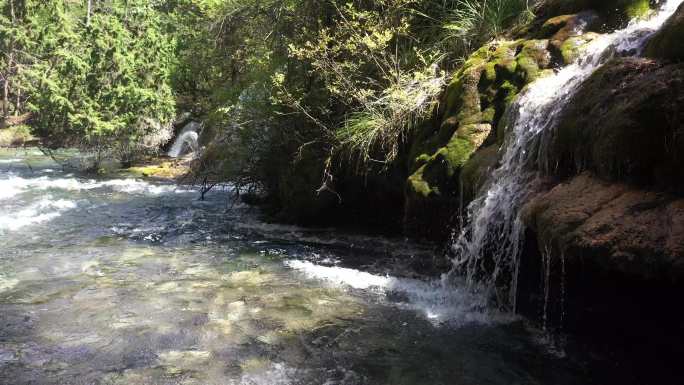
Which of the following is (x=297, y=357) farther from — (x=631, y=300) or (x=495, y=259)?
(x=631, y=300)

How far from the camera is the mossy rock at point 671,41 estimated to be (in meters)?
4.31

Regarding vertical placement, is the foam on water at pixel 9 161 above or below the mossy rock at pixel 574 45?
below

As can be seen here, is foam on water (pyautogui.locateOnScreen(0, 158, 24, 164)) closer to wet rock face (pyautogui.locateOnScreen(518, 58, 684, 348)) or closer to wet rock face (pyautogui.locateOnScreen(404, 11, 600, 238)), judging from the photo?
wet rock face (pyautogui.locateOnScreen(404, 11, 600, 238))

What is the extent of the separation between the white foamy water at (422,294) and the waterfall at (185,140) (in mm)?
14154

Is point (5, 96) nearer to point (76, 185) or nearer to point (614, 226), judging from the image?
point (76, 185)

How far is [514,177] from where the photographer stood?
17.6 ft

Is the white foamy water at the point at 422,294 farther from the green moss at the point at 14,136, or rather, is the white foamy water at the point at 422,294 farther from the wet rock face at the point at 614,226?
the green moss at the point at 14,136

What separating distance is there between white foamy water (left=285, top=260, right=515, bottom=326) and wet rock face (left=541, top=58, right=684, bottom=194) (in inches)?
63.3

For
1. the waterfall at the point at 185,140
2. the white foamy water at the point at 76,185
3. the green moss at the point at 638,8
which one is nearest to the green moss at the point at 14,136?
the waterfall at the point at 185,140

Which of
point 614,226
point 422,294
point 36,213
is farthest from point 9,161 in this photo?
point 614,226

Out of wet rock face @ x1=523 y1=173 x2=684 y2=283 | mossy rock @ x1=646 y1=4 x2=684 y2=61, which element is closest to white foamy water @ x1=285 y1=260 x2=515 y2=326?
wet rock face @ x1=523 y1=173 x2=684 y2=283

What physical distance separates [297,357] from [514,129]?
3238 mm

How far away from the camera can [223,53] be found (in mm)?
14055

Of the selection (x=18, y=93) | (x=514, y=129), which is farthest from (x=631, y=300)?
(x=18, y=93)
